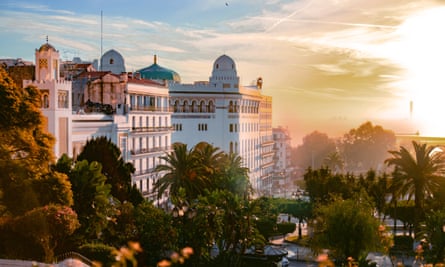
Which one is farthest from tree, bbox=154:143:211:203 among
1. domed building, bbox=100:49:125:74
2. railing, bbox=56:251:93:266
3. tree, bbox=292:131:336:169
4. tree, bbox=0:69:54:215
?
tree, bbox=292:131:336:169

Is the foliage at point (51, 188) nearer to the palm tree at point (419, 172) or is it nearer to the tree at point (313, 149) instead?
the palm tree at point (419, 172)

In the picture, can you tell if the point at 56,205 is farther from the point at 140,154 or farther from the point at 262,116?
the point at 262,116

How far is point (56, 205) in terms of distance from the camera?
A: 28.8 metres

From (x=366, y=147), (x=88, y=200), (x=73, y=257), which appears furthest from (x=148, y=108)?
(x=366, y=147)

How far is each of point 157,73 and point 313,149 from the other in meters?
91.4

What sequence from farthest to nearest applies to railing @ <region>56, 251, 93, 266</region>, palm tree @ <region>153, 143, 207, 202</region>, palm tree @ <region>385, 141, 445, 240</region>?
palm tree @ <region>385, 141, 445, 240</region>, palm tree @ <region>153, 143, 207, 202</region>, railing @ <region>56, 251, 93, 266</region>

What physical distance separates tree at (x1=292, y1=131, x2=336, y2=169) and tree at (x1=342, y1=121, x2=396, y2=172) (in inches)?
692

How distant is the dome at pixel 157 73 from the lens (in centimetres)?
9156

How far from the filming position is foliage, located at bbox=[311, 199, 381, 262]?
1544 inches

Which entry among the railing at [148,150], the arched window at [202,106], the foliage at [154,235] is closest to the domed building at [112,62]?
the arched window at [202,106]

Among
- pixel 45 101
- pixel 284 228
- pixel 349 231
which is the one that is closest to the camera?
pixel 349 231

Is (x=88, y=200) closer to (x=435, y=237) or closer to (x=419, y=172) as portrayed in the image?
(x=435, y=237)

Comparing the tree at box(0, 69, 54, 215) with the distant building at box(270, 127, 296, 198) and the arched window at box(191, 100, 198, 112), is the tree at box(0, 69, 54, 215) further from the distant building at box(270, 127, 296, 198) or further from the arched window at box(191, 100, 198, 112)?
the distant building at box(270, 127, 296, 198)

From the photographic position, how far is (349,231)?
39344mm
